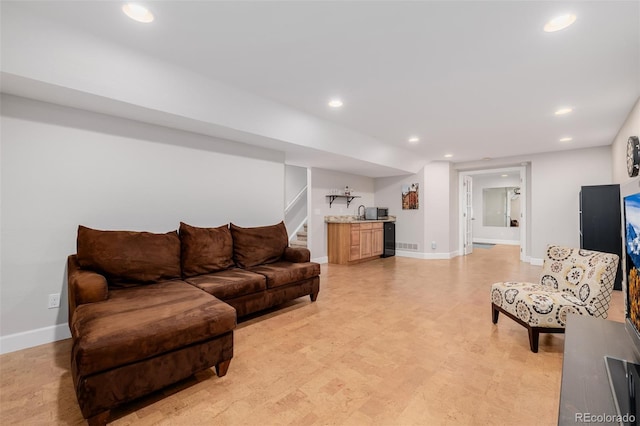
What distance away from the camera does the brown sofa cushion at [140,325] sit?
4.81ft

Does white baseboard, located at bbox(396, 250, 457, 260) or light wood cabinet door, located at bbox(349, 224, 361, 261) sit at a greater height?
light wood cabinet door, located at bbox(349, 224, 361, 261)

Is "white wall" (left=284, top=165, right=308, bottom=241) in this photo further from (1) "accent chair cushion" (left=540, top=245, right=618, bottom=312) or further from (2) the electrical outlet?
(1) "accent chair cushion" (left=540, top=245, right=618, bottom=312)

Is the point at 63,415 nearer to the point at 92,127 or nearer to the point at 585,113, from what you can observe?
the point at 92,127

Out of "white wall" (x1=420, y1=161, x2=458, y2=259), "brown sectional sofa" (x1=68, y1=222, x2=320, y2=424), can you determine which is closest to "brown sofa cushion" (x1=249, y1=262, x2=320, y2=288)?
"brown sectional sofa" (x1=68, y1=222, x2=320, y2=424)

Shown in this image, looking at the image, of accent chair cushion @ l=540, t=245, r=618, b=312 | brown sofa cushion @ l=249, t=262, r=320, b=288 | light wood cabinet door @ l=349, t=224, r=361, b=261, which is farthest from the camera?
light wood cabinet door @ l=349, t=224, r=361, b=261

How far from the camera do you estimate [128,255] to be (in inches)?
97.9

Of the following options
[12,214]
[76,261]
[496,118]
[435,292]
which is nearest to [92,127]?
[12,214]

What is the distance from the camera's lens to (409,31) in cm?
201

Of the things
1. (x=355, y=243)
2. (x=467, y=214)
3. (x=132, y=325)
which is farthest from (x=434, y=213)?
(x=132, y=325)

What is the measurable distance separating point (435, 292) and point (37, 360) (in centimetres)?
423

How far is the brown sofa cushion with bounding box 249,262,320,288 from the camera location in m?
3.03

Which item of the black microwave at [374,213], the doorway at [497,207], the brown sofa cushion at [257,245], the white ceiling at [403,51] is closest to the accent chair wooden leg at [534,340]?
the white ceiling at [403,51]

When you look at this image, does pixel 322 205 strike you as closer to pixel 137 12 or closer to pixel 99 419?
pixel 137 12

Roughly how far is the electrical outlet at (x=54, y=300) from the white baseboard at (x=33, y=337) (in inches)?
7.1
